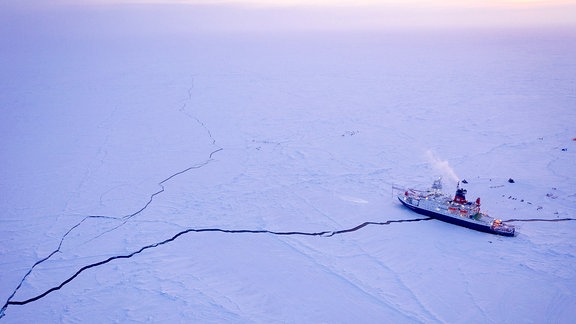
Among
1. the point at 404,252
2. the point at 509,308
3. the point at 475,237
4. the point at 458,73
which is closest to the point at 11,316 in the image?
the point at 404,252

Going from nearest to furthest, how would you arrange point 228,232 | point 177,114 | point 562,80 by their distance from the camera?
1. point 228,232
2. point 177,114
3. point 562,80

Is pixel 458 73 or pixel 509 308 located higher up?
Result: pixel 458 73

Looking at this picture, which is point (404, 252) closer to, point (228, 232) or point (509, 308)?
point (509, 308)

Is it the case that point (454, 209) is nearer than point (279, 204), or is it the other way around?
point (454, 209)

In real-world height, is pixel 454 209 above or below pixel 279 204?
above

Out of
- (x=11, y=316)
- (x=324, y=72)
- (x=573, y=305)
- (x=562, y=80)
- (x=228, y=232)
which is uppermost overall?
(x=562, y=80)

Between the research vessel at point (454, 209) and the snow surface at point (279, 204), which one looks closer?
the snow surface at point (279, 204)

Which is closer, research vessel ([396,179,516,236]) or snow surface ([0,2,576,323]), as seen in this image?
snow surface ([0,2,576,323])

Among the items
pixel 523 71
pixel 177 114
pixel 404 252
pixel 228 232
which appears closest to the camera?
pixel 404 252
